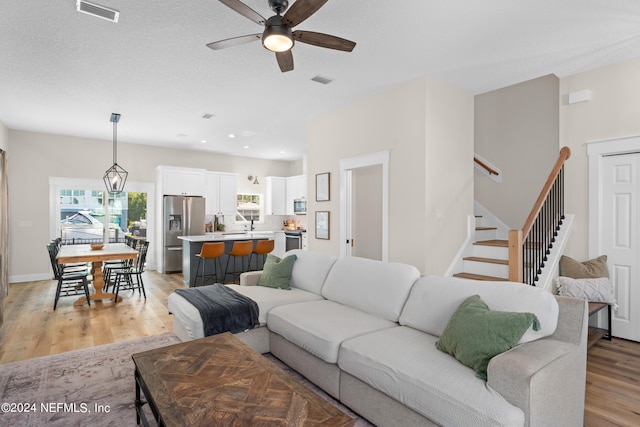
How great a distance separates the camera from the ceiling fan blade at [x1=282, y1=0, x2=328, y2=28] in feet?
6.75

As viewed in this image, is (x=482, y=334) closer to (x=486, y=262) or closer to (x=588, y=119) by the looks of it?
(x=486, y=262)

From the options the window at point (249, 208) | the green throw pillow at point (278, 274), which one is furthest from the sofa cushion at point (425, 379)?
the window at point (249, 208)

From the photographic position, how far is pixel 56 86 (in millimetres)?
4344

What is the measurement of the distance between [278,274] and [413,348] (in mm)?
2066

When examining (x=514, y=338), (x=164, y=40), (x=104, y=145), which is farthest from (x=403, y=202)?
(x=104, y=145)

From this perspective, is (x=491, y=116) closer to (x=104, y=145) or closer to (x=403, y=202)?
(x=403, y=202)

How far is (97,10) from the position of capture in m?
2.73

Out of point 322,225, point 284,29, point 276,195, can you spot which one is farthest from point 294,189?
point 284,29

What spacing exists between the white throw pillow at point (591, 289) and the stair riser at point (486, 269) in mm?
602

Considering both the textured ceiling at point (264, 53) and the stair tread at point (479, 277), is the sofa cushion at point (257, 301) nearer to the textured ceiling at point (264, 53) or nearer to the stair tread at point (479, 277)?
the stair tread at point (479, 277)

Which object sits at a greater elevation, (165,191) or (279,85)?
(279,85)

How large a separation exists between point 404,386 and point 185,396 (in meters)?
1.13

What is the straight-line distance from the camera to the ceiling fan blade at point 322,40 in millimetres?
2418

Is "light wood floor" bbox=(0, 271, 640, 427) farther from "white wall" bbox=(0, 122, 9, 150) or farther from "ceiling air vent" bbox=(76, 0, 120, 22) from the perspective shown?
"ceiling air vent" bbox=(76, 0, 120, 22)
